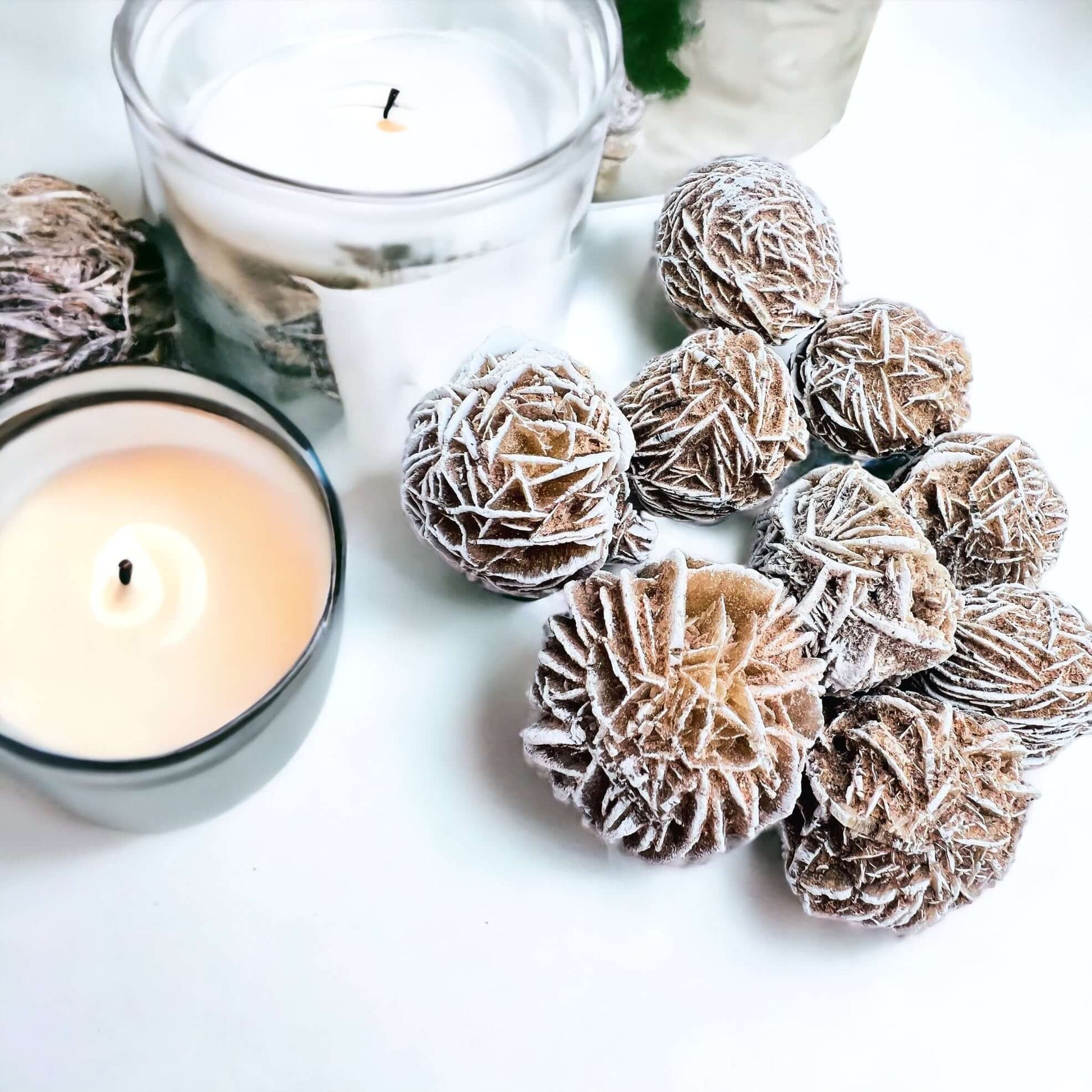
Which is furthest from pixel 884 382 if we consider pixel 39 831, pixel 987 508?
pixel 39 831

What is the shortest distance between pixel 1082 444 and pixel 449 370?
333mm

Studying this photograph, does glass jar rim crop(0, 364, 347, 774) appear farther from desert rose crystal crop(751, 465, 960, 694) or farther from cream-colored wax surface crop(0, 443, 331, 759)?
desert rose crystal crop(751, 465, 960, 694)

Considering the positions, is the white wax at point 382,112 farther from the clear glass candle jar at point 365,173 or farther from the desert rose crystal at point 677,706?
the desert rose crystal at point 677,706

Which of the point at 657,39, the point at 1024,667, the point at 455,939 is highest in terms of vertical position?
the point at 657,39

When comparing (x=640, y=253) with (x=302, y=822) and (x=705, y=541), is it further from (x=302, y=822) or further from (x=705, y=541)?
(x=302, y=822)

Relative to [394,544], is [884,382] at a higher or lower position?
higher

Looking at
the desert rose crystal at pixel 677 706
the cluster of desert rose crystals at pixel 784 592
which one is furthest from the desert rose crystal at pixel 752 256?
the desert rose crystal at pixel 677 706

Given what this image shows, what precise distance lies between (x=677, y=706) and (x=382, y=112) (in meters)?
0.26

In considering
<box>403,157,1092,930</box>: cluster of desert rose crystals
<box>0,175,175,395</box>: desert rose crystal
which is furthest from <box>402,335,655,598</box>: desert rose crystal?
<box>0,175,175,395</box>: desert rose crystal

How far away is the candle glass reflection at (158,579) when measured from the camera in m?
0.35

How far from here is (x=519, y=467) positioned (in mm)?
343

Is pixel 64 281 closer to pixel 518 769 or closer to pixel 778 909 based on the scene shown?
pixel 518 769

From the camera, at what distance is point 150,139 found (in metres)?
0.34

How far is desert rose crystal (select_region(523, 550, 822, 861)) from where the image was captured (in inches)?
12.6
